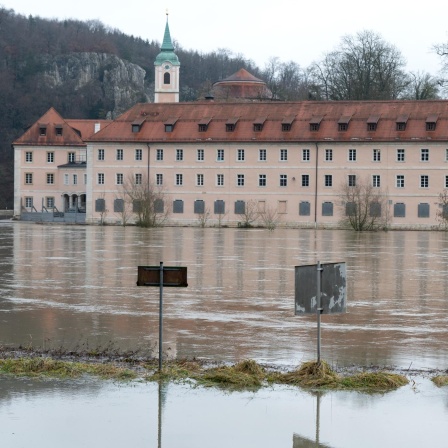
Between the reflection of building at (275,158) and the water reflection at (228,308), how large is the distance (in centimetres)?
3994

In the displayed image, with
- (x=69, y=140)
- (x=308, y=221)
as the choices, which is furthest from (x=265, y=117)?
(x=69, y=140)

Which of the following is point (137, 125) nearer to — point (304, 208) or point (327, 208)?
point (304, 208)

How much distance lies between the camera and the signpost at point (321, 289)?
12102 millimetres

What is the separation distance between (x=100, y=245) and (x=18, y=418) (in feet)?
115

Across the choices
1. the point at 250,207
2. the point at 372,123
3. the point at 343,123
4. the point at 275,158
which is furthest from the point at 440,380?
the point at 275,158

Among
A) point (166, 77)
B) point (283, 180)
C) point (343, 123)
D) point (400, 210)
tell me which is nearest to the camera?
point (400, 210)

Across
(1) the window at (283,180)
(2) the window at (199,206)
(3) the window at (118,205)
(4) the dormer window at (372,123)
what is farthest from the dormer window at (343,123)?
(3) the window at (118,205)

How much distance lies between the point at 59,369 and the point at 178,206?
229ft

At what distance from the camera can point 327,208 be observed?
7869 cm

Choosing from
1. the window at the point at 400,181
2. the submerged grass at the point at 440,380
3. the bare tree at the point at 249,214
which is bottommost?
the submerged grass at the point at 440,380

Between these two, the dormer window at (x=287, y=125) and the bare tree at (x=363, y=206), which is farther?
the dormer window at (x=287, y=125)

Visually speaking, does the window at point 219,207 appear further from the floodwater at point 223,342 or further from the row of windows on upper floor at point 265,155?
the floodwater at point 223,342

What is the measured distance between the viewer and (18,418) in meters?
10.2

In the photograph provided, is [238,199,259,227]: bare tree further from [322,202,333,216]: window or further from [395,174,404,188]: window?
[395,174,404,188]: window
